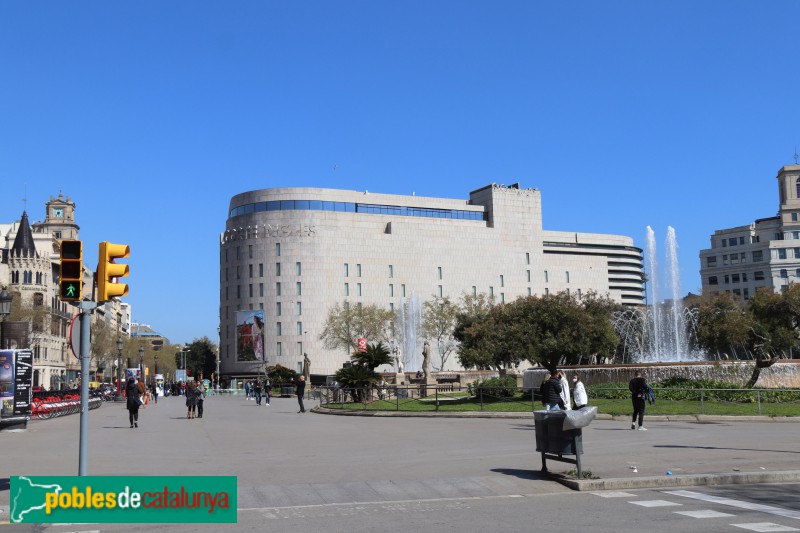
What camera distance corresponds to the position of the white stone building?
397 ft

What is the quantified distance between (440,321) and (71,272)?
99.8 m

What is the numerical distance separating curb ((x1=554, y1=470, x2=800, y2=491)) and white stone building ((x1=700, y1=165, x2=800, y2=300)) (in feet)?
376

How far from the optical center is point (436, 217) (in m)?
130

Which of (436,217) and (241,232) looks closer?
(241,232)

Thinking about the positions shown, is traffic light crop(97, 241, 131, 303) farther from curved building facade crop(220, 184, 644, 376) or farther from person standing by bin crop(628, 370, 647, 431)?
curved building facade crop(220, 184, 644, 376)

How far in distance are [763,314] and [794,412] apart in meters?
49.4

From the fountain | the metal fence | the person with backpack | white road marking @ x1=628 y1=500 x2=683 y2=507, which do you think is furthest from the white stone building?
white road marking @ x1=628 y1=500 x2=683 y2=507

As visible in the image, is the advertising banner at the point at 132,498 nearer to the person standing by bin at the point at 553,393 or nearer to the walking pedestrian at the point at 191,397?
the person standing by bin at the point at 553,393

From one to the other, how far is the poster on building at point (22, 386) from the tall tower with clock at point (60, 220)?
113m

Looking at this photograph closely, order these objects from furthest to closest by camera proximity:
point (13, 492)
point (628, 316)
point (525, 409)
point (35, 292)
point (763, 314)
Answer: point (35, 292), point (628, 316), point (763, 314), point (525, 409), point (13, 492)

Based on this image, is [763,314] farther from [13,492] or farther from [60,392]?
[13,492]

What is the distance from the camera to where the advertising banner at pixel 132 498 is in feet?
26.3

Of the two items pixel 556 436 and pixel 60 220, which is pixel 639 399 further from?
pixel 60 220

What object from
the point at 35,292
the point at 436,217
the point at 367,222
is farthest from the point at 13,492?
→ the point at 436,217
